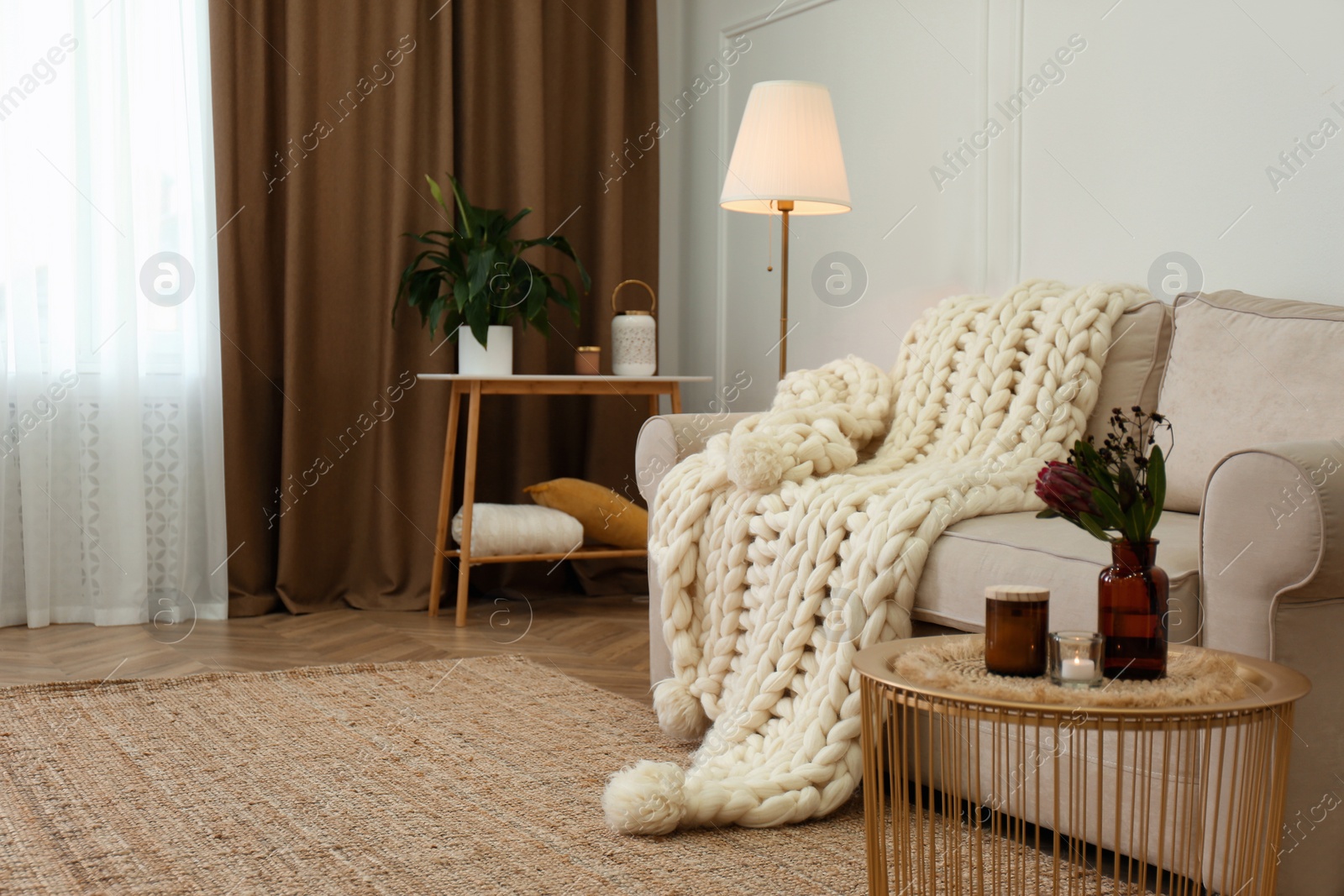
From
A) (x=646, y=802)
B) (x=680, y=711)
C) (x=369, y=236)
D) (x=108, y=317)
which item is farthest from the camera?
(x=369, y=236)

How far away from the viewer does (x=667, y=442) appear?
2299mm

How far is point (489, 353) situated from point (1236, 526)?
7.55 ft

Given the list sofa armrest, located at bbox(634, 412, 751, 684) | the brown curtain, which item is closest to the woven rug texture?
sofa armrest, located at bbox(634, 412, 751, 684)

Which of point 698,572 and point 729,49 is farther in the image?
point 729,49

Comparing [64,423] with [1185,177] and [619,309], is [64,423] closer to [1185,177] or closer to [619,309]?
[619,309]

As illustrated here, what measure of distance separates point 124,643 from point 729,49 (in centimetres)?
246

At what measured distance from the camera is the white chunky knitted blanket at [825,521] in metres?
1.74

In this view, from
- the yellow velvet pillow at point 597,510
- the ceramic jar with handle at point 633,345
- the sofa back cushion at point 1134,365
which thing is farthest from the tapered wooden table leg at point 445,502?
the sofa back cushion at point 1134,365

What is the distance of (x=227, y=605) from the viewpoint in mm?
3346

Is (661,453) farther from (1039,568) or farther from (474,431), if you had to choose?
(474,431)

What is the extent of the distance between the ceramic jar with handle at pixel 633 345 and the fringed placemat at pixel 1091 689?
7.65 feet

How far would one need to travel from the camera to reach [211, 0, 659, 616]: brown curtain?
3359 millimetres

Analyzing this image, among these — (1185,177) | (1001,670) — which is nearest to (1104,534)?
(1001,670)

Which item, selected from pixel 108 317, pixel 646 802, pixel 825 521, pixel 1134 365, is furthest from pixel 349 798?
pixel 108 317
